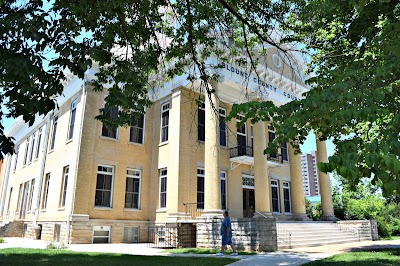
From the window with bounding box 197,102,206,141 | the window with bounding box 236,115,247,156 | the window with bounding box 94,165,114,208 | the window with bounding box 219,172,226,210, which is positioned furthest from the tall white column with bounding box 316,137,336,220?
the window with bounding box 94,165,114,208

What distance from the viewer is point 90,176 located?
17.9 meters

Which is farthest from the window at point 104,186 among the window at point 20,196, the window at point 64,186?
the window at point 20,196

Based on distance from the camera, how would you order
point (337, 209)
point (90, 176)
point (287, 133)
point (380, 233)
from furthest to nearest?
point (337, 209) → point (380, 233) → point (90, 176) → point (287, 133)

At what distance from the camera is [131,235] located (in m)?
19.0

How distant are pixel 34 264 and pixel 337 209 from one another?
23.6 metres

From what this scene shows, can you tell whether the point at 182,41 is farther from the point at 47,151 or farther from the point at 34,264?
the point at 47,151

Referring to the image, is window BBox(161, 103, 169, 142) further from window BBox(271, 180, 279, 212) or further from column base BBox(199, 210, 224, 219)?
window BBox(271, 180, 279, 212)

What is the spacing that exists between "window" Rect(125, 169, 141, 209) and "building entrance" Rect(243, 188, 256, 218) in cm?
703

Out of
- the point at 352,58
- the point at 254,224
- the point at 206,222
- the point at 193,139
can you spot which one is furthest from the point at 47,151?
the point at 352,58

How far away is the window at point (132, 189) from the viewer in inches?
768

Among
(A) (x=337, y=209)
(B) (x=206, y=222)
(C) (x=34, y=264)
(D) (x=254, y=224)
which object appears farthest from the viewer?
(A) (x=337, y=209)

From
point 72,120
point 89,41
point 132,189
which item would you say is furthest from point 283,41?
point 72,120

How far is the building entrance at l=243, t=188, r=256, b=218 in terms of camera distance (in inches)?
859

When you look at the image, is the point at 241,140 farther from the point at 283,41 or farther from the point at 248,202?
the point at 283,41
